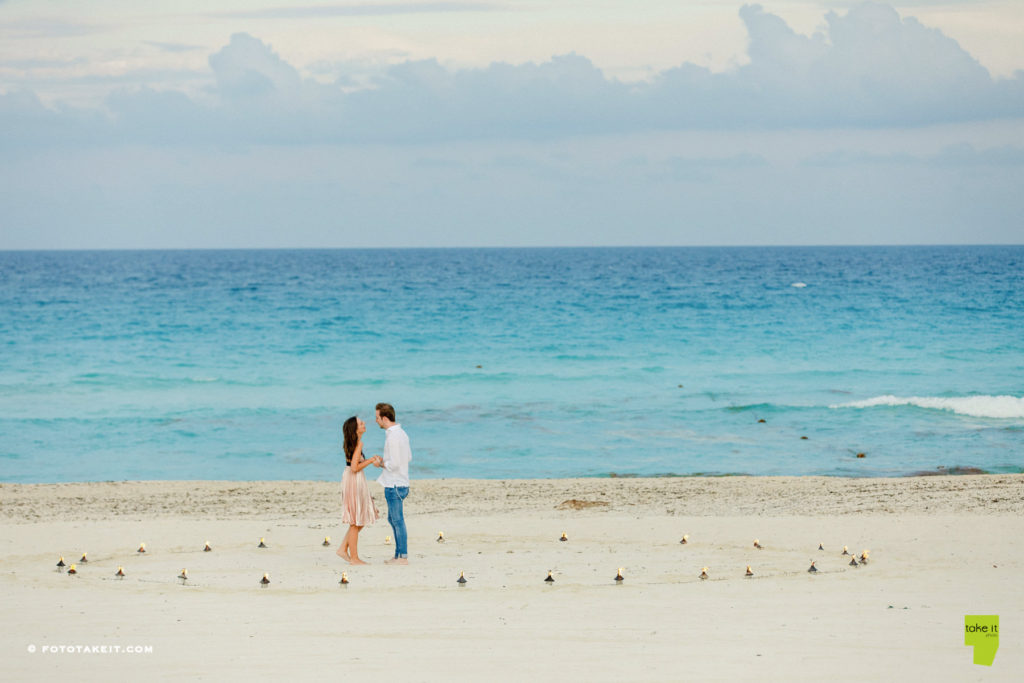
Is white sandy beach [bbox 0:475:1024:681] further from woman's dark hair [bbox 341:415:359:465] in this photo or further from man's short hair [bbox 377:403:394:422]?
man's short hair [bbox 377:403:394:422]

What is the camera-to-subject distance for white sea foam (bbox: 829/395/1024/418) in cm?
2252

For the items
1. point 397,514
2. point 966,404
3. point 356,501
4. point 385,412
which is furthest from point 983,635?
point 966,404

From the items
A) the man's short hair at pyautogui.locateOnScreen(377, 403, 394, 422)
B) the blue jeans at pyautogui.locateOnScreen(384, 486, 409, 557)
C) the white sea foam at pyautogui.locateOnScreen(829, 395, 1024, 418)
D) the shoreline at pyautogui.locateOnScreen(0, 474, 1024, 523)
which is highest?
the man's short hair at pyautogui.locateOnScreen(377, 403, 394, 422)

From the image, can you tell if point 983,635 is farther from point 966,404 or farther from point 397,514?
point 966,404

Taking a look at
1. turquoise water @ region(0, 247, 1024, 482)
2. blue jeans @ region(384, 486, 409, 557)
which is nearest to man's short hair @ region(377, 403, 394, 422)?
blue jeans @ region(384, 486, 409, 557)

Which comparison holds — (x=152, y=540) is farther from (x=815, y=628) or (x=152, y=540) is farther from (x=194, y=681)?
(x=815, y=628)

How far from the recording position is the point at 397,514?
9.66 metres

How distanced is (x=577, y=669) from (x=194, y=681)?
2.33 metres

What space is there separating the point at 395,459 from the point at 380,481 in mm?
312

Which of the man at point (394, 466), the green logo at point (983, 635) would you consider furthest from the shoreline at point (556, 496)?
the green logo at point (983, 635)

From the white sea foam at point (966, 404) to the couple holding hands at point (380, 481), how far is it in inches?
653

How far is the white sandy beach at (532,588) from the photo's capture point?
6566 mm

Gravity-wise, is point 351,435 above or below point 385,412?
below

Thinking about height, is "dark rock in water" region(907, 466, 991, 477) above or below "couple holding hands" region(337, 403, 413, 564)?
below
